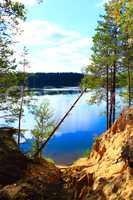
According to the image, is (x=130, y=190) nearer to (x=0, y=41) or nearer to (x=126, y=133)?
(x=126, y=133)

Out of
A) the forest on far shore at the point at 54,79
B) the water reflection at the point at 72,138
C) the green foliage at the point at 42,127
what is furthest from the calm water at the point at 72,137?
the forest on far shore at the point at 54,79

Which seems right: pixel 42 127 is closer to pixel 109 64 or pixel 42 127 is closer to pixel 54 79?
pixel 109 64

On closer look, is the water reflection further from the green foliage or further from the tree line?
the tree line

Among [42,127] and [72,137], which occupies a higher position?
[42,127]

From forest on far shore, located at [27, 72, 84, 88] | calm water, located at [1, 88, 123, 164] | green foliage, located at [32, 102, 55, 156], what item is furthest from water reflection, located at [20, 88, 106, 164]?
forest on far shore, located at [27, 72, 84, 88]

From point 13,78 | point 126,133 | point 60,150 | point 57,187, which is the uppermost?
point 13,78

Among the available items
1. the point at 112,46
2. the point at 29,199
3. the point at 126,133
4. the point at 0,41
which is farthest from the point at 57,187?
the point at 112,46

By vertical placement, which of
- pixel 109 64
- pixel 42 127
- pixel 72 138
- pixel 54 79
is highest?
pixel 109 64

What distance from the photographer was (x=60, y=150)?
49469 mm

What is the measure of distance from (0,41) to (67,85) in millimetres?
175963

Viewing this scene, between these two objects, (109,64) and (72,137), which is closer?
(109,64)

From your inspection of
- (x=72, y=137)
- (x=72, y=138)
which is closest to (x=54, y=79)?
(x=72, y=137)

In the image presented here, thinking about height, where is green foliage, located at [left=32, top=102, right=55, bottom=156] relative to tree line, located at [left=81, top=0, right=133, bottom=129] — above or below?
below

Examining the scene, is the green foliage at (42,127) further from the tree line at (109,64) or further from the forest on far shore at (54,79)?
the forest on far shore at (54,79)
